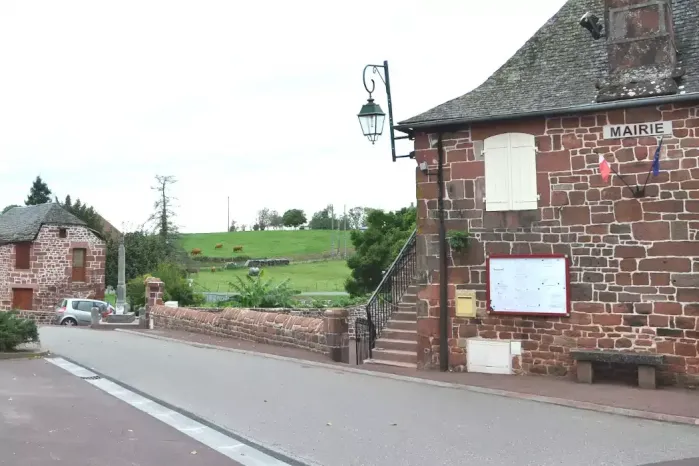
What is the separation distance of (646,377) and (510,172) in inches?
153

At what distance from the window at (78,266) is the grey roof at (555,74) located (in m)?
33.1

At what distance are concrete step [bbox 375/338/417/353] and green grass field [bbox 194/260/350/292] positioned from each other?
115ft

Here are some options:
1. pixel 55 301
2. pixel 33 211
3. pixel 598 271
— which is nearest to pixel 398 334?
pixel 598 271

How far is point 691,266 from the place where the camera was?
10.7 metres

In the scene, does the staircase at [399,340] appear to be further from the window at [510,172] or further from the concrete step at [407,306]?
the window at [510,172]

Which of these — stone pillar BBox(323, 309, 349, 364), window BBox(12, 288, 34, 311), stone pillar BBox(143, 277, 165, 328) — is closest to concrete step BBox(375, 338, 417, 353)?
stone pillar BBox(323, 309, 349, 364)

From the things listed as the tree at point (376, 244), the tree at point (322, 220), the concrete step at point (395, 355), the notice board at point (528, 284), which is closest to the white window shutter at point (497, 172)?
the notice board at point (528, 284)

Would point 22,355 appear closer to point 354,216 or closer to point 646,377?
point 646,377

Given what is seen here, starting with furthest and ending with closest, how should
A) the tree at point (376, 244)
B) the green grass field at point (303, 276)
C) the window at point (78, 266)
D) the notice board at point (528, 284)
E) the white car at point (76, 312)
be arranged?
the green grass field at point (303, 276) < the window at point (78, 266) < the tree at point (376, 244) < the white car at point (76, 312) < the notice board at point (528, 284)

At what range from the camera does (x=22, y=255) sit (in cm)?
4009

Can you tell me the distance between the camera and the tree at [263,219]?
119 metres

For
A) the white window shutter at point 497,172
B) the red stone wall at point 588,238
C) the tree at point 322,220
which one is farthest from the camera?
the tree at point 322,220

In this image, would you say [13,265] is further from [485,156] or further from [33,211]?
[485,156]

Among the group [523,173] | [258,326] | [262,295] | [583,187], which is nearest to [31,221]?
[262,295]
